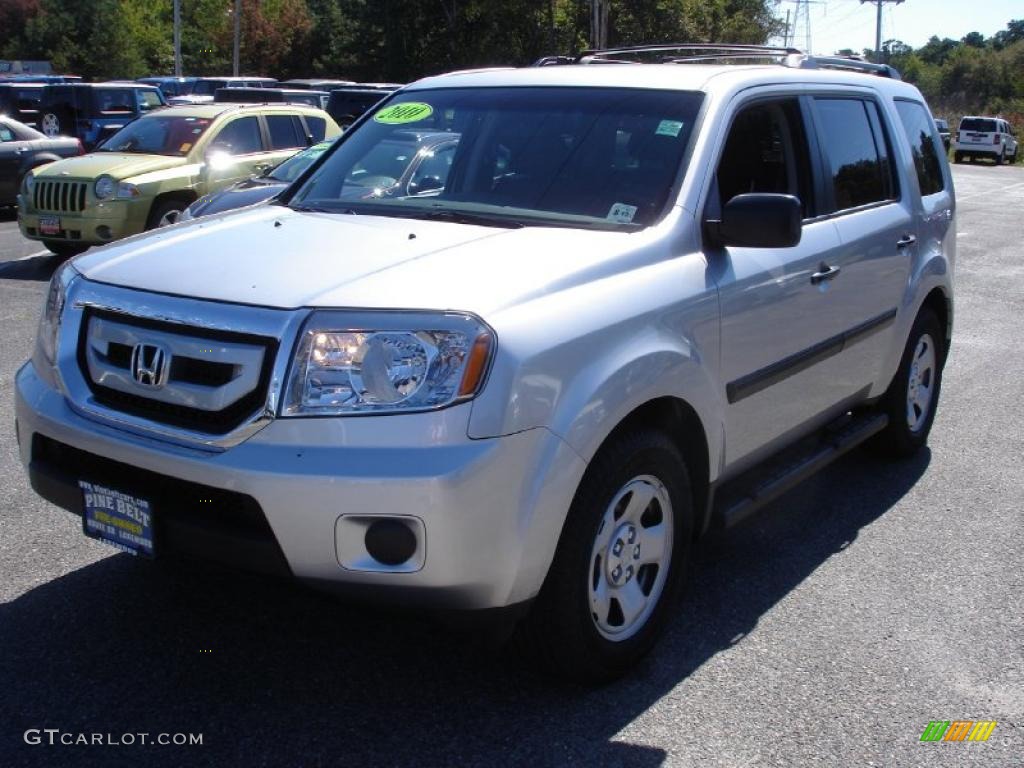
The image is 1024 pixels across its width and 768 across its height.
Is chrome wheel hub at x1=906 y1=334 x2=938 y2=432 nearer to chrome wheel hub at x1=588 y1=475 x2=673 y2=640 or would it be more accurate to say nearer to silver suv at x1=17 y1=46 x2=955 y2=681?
silver suv at x1=17 y1=46 x2=955 y2=681

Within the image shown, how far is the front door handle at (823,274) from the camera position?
14.5ft

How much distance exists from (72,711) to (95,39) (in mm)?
60014

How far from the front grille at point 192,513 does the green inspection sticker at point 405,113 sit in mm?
2100

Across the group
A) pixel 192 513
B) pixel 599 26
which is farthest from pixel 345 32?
pixel 192 513

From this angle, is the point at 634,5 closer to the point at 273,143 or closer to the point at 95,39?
the point at 95,39

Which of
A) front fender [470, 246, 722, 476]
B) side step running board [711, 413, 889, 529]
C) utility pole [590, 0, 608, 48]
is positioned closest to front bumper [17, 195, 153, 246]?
side step running board [711, 413, 889, 529]

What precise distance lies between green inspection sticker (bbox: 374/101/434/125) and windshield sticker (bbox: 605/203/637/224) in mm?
1205

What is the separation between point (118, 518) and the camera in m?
3.24

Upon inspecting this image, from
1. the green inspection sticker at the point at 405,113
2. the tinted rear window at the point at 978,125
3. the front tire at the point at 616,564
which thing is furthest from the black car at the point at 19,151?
the tinted rear window at the point at 978,125

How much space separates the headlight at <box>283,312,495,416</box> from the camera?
2936 mm

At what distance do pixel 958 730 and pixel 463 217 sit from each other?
7.50 feet

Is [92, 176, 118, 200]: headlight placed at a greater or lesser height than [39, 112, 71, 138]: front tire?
lesser

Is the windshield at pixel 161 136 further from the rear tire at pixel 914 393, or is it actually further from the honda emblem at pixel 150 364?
the honda emblem at pixel 150 364

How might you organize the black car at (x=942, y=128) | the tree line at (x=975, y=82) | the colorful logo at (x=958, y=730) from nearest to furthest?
1. the colorful logo at (x=958, y=730)
2. the black car at (x=942, y=128)
3. the tree line at (x=975, y=82)
